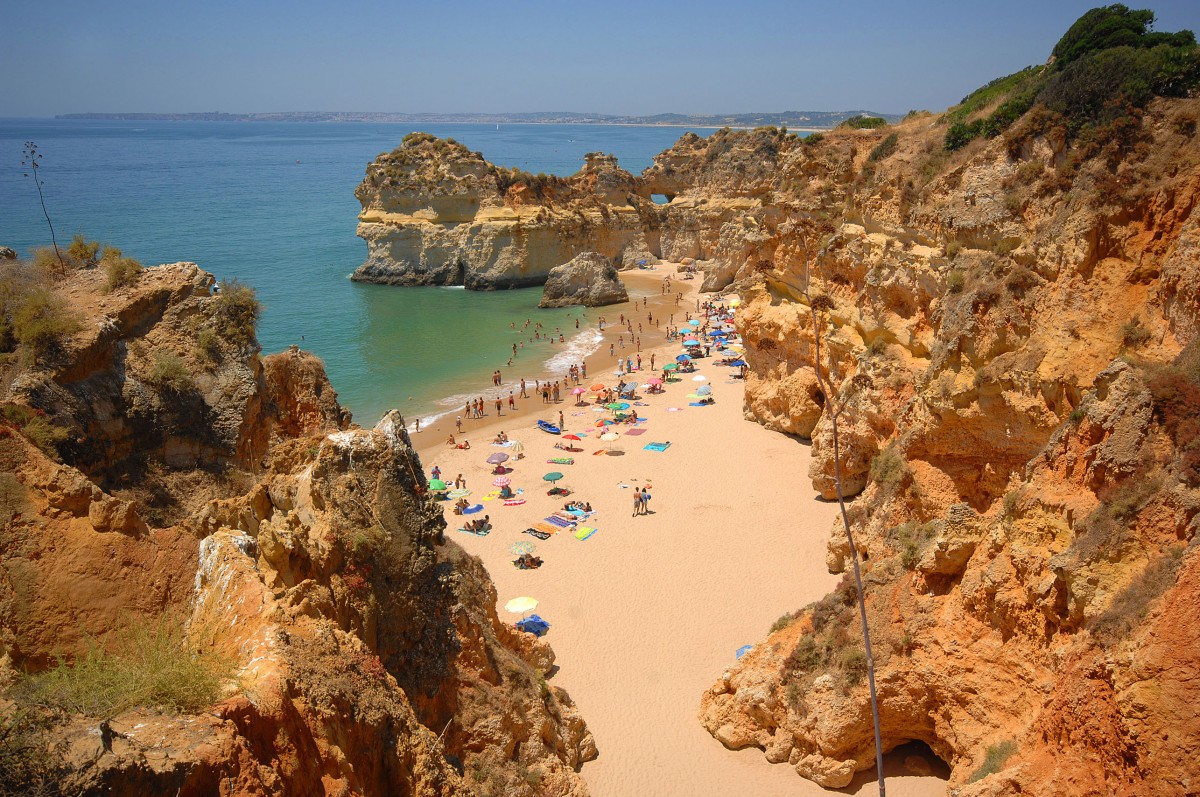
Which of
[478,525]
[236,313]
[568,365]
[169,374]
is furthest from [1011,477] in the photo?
[568,365]

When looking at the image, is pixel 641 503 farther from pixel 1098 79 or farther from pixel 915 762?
pixel 1098 79


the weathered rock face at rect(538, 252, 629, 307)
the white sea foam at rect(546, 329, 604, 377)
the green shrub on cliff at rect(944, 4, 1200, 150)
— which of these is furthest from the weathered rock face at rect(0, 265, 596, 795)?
the weathered rock face at rect(538, 252, 629, 307)

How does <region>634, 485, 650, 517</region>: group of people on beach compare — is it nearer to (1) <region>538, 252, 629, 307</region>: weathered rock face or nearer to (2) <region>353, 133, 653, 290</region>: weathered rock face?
(1) <region>538, 252, 629, 307</region>: weathered rock face

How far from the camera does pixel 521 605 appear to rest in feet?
52.2

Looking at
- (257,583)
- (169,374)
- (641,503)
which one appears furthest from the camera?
(641,503)

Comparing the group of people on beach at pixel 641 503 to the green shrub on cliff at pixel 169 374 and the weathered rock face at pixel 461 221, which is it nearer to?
the green shrub on cliff at pixel 169 374

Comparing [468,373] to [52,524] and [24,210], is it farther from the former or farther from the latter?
[24,210]

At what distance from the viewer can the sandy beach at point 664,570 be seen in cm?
1162

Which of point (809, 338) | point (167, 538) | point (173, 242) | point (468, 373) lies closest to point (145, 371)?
point (167, 538)

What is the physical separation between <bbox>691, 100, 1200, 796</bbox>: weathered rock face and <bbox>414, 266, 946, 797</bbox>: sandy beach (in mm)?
877

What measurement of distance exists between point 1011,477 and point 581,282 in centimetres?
3959

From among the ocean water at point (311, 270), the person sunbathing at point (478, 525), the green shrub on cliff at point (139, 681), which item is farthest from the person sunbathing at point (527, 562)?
the green shrub on cliff at point (139, 681)

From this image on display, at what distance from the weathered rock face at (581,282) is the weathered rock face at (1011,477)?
29.6m

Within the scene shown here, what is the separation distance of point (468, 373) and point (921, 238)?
2461cm
